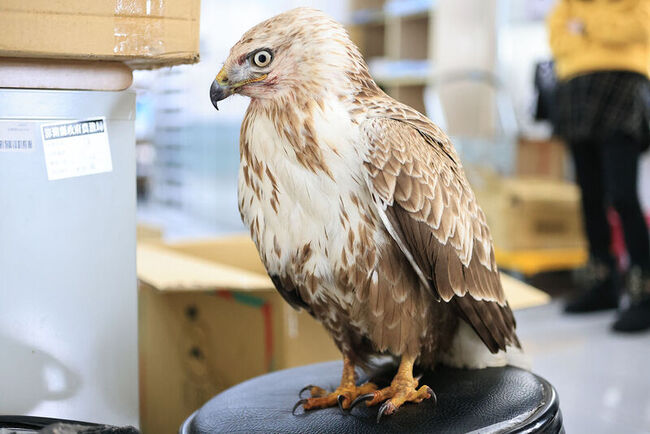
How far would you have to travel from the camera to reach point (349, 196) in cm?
103

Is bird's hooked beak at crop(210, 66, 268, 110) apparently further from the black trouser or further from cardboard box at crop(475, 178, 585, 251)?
cardboard box at crop(475, 178, 585, 251)

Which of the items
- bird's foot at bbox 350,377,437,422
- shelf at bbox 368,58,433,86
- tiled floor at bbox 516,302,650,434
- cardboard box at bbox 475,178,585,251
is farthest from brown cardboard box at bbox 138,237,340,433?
shelf at bbox 368,58,433,86

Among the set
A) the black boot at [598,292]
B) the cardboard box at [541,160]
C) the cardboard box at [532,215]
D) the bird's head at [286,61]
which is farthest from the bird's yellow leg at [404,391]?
the cardboard box at [541,160]

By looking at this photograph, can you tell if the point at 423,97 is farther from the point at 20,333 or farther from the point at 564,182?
the point at 20,333

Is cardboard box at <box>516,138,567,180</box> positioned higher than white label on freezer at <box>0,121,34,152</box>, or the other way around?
white label on freezer at <box>0,121,34,152</box>

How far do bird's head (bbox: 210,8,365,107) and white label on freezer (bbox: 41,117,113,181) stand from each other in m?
0.31

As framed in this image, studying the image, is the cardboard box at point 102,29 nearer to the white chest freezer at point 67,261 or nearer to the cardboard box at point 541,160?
the white chest freezer at point 67,261

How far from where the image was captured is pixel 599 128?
3107 millimetres

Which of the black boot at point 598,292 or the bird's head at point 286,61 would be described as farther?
the black boot at point 598,292

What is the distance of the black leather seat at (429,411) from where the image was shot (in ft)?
3.41

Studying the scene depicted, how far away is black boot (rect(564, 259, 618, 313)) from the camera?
349cm

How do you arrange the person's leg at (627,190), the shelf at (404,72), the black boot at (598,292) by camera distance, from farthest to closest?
1. the shelf at (404,72)
2. the black boot at (598,292)
3. the person's leg at (627,190)

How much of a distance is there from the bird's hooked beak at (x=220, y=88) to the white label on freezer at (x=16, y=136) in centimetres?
34

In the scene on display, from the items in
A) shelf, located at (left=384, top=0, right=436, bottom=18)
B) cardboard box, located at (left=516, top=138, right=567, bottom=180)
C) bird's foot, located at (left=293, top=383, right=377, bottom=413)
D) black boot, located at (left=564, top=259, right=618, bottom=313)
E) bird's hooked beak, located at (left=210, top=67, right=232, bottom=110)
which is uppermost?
shelf, located at (left=384, top=0, right=436, bottom=18)
